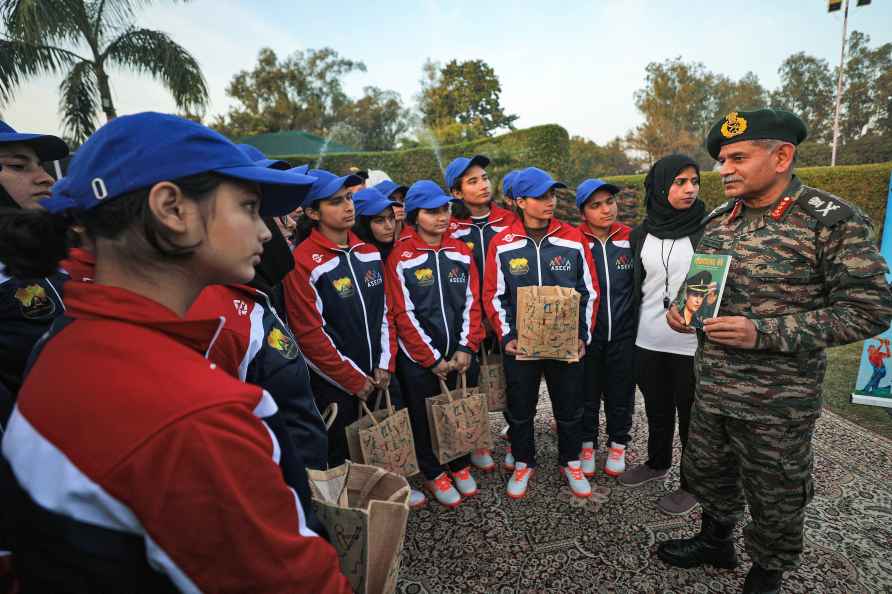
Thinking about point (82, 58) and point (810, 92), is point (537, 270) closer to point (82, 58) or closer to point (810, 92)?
point (82, 58)

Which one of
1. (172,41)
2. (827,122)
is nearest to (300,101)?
(172,41)

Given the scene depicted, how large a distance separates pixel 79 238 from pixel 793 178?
9.27 feet

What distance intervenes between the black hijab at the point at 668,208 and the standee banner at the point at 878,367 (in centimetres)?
237

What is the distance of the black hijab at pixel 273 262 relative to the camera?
2061mm

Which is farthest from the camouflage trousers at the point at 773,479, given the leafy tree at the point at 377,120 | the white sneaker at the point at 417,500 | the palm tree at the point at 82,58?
the leafy tree at the point at 377,120

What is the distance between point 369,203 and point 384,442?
1.79 metres

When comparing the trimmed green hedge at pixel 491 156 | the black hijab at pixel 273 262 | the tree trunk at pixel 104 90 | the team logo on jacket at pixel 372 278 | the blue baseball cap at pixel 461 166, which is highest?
the tree trunk at pixel 104 90

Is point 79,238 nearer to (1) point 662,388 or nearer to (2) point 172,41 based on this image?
(1) point 662,388

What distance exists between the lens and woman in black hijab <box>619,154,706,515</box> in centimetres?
308

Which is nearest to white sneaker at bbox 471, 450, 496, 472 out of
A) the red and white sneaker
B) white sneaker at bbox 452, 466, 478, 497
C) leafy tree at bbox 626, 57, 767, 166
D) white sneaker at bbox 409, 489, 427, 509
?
white sneaker at bbox 452, 466, 478, 497

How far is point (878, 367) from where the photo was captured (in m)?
4.12

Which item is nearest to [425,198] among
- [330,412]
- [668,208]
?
[330,412]

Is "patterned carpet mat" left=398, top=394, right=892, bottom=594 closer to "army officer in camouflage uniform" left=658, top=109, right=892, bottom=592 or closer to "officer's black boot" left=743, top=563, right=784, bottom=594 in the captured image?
"officer's black boot" left=743, top=563, right=784, bottom=594

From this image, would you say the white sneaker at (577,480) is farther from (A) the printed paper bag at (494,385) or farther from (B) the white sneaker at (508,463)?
(A) the printed paper bag at (494,385)
